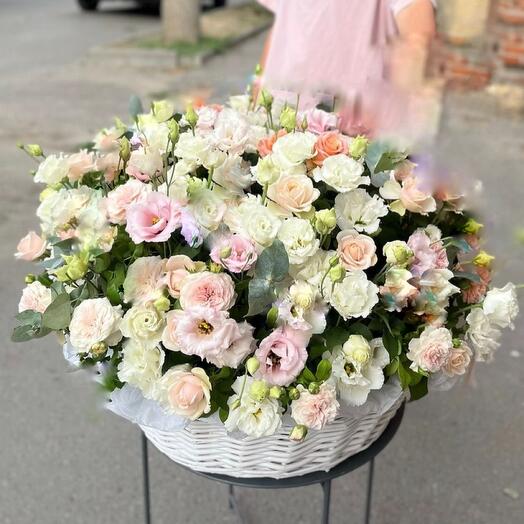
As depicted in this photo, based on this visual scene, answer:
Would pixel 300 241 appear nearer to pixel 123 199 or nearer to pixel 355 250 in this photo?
pixel 355 250

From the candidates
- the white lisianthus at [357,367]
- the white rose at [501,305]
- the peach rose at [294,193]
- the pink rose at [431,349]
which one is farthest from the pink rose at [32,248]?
the white rose at [501,305]

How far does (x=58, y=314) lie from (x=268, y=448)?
1.24 feet

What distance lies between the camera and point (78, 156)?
121cm

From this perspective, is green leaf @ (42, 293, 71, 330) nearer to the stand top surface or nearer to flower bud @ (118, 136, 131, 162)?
flower bud @ (118, 136, 131, 162)

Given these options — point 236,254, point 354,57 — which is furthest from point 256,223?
point 354,57

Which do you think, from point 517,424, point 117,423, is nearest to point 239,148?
point 117,423

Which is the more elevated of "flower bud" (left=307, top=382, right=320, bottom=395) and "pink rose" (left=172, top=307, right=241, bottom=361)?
"pink rose" (left=172, top=307, right=241, bottom=361)

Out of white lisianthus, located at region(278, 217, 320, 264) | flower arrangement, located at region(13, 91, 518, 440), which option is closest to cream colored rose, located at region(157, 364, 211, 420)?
flower arrangement, located at region(13, 91, 518, 440)

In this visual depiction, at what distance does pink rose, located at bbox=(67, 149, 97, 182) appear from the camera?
1199 millimetres

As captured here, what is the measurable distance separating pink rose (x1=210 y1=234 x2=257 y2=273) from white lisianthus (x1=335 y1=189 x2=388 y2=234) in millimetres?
156

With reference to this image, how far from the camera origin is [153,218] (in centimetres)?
102

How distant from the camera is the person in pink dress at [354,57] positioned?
1104 mm

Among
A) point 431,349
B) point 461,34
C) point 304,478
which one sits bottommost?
point 304,478

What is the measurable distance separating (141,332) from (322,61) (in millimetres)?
771
